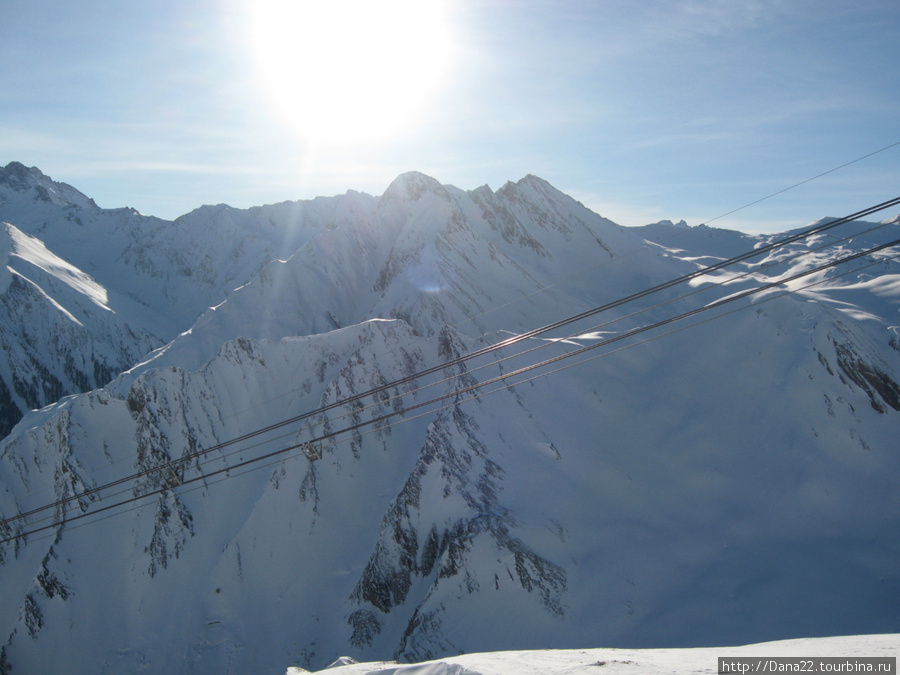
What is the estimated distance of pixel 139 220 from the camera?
192125mm

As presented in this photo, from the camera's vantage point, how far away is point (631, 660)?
17.0m

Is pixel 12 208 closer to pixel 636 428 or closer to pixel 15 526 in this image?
pixel 15 526

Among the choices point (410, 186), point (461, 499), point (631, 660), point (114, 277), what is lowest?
point (631, 660)

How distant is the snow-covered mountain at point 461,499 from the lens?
33.2 m

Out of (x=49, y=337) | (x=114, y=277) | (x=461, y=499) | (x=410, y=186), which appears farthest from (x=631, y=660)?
(x=114, y=277)

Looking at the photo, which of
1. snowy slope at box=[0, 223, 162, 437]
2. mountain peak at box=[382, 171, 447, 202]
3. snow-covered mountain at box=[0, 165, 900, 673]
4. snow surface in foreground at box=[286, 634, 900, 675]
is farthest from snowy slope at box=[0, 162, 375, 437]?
snow surface in foreground at box=[286, 634, 900, 675]

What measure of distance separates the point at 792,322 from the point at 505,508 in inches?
1484

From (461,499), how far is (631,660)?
2031cm

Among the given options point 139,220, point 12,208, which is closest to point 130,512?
point 139,220

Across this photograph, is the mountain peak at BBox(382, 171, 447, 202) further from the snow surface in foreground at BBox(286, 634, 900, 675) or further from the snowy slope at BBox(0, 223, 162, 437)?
the snow surface in foreground at BBox(286, 634, 900, 675)

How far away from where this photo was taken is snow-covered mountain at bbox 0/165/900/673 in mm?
33156

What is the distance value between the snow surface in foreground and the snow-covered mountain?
10639 mm

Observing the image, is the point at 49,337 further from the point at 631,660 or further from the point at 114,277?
the point at 631,660

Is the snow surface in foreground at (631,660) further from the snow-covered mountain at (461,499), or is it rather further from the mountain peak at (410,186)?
the mountain peak at (410,186)
